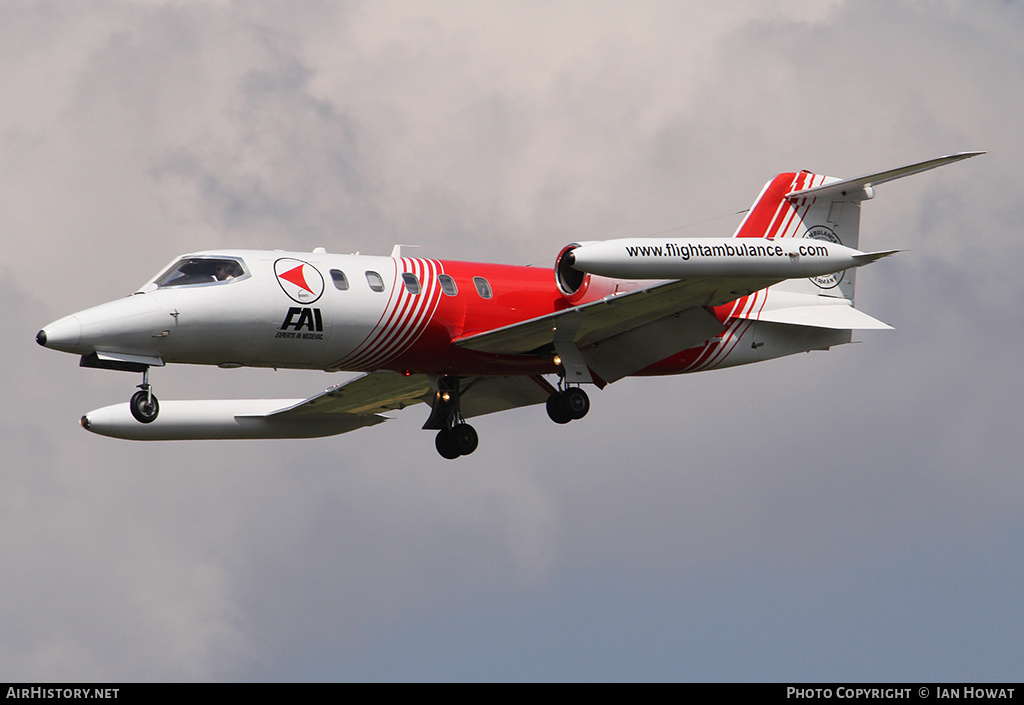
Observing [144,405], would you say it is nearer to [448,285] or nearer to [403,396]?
[448,285]

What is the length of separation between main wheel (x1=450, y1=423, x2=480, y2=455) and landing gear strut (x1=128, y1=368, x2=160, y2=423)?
736cm

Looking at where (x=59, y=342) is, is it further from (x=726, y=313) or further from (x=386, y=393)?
(x=726, y=313)

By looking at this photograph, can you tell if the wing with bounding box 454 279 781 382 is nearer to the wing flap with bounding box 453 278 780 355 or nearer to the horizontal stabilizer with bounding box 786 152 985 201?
the wing flap with bounding box 453 278 780 355

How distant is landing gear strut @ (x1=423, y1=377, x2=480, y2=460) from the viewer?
33719 mm

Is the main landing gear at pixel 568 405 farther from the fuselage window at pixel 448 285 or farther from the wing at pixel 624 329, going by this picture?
the fuselage window at pixel 448 285

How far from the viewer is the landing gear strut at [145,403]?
1112 inches

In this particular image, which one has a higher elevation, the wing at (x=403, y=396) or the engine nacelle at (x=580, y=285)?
the engine nacelle at (x=580, y=285)

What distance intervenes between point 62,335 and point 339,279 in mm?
5173

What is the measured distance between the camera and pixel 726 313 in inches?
1345

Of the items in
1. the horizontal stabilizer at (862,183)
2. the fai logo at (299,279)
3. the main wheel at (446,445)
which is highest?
the horizontal stabilizer at (862,183)

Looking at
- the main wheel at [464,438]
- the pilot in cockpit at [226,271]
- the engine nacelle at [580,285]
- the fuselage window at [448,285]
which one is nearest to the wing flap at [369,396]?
→ the main wheel at [464,438]

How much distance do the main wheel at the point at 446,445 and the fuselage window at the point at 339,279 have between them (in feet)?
16.9
